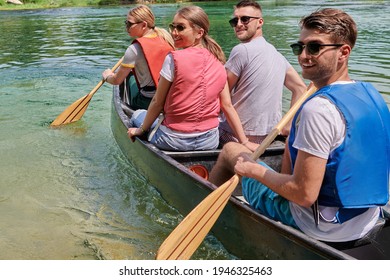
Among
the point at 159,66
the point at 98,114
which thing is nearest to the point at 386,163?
the point at 159,66

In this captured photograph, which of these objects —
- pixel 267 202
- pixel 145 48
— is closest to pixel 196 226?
pixel 267 202

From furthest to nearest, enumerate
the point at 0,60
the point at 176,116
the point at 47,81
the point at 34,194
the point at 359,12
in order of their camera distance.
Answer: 1. the point at 359,12
2. the point at 0,60
3. the point at 47,81
4. the point at 34,194
5. the point at 176,116

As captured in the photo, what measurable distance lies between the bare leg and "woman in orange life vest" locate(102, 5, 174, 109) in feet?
5.17

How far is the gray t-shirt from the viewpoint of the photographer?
3.60m

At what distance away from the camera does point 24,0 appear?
117ft

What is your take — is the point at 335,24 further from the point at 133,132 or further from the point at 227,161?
the point at 133,132

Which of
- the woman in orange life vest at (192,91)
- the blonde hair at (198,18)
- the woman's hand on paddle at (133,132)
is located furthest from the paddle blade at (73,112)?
the blonde hair at (198,18)

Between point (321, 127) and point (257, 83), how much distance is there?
167cm

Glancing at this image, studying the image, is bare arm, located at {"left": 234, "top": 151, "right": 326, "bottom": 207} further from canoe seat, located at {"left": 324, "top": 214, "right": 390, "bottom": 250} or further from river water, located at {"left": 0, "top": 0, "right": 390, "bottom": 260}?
river water, located at {"left": 0, "top": 0, "right": 390, "bottom": 260}

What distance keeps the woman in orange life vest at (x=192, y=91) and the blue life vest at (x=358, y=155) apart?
129 centimetres

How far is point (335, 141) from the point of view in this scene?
6.78 ft

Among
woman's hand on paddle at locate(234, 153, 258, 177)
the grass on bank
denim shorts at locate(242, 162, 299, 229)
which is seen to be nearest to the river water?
denim shorts at locate(242, 162, 299, 229)

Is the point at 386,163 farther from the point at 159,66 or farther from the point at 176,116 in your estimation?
the point at 159,66

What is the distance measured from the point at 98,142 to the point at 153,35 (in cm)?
172
